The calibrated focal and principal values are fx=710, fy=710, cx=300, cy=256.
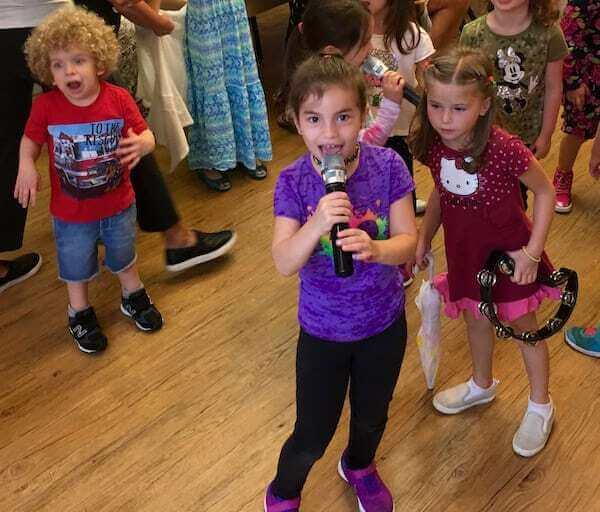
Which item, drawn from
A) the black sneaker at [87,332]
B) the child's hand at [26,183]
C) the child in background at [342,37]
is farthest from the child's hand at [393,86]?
the black sneaker at [87,332]

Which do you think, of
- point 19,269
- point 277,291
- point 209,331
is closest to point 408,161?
point 277,291

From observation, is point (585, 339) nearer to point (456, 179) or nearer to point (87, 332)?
point (456, 179)

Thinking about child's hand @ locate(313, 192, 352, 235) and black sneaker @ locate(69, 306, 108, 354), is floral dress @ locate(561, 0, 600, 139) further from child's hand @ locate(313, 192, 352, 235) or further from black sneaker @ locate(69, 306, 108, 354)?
black sneaker @ locate(69, 306, 108, 354)

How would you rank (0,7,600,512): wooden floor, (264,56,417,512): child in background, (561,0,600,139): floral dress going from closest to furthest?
1. (264,56,417,512): child in background
2. (0,7,600,512): wooden floor
3. (561,0,600,139): floral dress

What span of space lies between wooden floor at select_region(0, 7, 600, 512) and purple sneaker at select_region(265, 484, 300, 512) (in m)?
0.07

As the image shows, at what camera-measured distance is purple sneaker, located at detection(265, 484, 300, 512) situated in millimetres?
1592

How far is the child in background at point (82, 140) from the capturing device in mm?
1749

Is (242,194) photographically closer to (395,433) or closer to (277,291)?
(277,291)

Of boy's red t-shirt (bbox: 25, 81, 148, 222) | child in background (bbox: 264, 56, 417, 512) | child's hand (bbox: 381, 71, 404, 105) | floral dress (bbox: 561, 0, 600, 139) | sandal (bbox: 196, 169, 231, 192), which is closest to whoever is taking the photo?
child in background (bbox: 264, 56, 417, 512)

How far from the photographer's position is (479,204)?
1466 millimetres

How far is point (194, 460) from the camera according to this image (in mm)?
1786

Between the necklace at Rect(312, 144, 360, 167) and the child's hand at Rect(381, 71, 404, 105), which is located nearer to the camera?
the necklace at Rect(312, 144, 360, 167)

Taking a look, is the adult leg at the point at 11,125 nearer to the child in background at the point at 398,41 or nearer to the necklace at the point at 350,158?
the child in background at the point at 398,41

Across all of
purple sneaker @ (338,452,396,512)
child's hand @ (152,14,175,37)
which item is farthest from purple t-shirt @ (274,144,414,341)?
child's hand @ (152,14,175,37)
